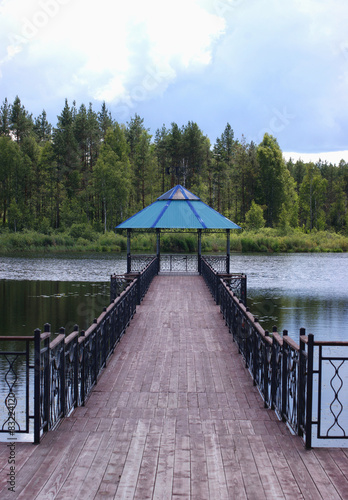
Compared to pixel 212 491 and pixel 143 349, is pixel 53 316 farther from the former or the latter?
pixel 212 491

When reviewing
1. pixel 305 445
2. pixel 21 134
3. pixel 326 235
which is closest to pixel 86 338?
pixel 305 445

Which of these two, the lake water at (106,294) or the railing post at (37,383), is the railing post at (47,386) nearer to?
the railing post at (37,383)

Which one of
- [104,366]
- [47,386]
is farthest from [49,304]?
[47,386]

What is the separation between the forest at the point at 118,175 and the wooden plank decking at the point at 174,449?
47.9 meters

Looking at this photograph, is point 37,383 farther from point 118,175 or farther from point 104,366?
point 118,175

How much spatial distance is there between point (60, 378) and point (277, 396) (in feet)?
→ 7.66

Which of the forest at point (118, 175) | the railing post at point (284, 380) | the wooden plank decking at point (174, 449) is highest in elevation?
the forest at point (118, 175)

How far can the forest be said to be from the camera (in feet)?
196

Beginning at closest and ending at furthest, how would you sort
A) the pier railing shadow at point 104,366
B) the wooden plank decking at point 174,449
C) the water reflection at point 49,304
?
the wooden plank decking at point 174,449 → the pier railing shadow at point 104,366 → the water reflection at point 49,304

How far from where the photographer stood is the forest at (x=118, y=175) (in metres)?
59.8

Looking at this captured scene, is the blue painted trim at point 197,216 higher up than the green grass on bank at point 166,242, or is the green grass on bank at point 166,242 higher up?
the blue painted trim at point 197,216

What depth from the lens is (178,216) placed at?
20578 millimetres

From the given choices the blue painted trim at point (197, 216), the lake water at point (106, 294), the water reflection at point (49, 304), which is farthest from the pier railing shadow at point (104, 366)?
the blue painted trim at point (197, 216)

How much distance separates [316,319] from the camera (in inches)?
696
